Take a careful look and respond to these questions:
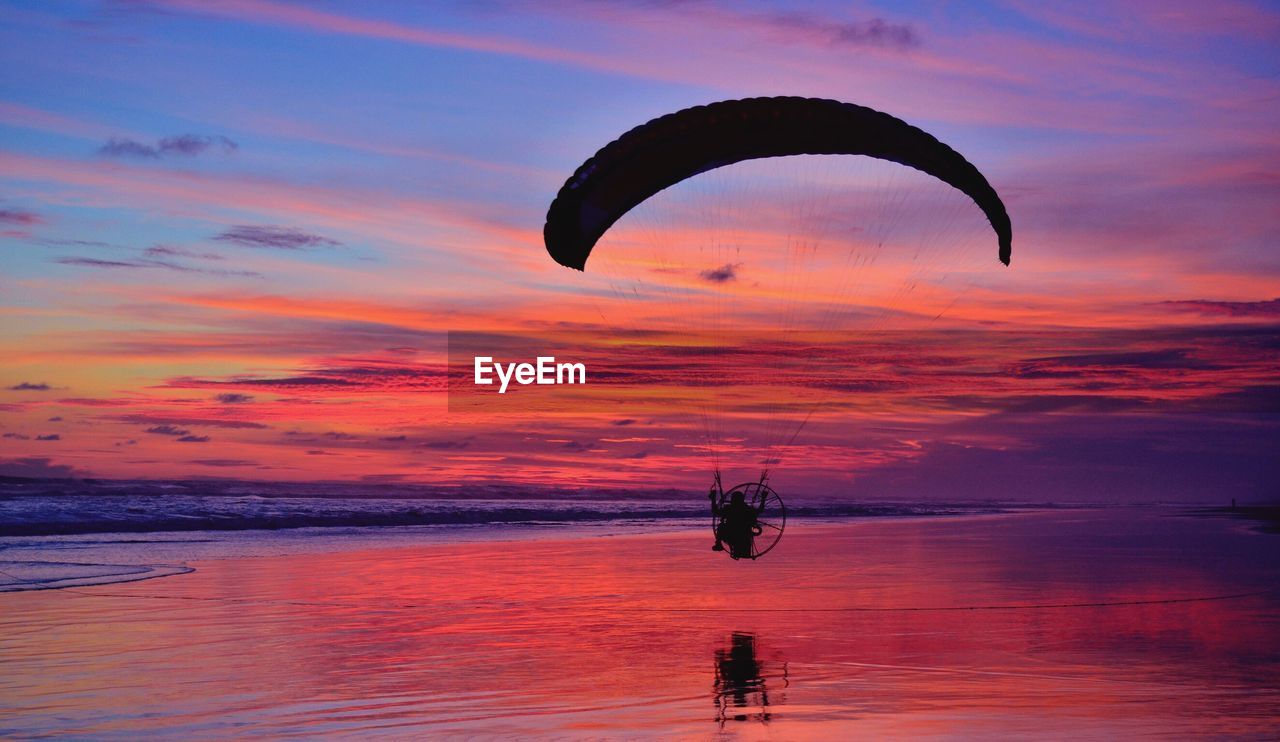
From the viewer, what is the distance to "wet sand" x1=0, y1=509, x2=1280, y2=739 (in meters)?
10.2

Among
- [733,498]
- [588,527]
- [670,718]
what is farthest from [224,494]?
[670,718]

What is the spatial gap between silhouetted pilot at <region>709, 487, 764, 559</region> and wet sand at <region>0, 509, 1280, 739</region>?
0.99m

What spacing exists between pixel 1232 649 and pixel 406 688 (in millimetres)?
9481

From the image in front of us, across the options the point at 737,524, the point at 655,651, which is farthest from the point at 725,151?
the point at 655,651

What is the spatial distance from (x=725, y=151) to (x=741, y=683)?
276 inches

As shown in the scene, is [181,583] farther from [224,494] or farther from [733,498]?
[224,494]

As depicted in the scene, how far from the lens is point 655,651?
1355 centimetres

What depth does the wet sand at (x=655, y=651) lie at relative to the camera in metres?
10.2

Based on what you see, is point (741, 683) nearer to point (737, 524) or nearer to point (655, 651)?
point (655, 651)

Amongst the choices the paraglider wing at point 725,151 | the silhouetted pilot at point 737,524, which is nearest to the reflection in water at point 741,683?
the silhouetted pilot at point 737,524

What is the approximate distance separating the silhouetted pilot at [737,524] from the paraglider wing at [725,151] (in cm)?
403

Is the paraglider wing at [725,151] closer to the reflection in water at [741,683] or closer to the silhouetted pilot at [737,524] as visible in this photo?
the silhouetted pilot at [737,524]

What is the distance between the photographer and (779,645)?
13930 mm

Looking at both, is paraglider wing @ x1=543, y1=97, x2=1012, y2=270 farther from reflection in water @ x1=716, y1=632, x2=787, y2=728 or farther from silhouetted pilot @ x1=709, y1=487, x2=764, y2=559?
reflection in water @ x1=716, y1=632, x2=787, y2=728
